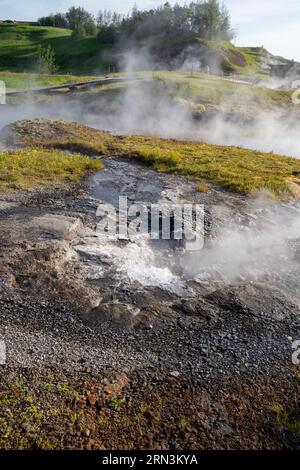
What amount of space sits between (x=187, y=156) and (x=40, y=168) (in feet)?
30.5

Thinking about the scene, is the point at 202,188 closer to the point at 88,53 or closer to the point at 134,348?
the point at 134,348

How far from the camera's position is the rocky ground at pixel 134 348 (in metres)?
6.63

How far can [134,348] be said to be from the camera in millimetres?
8352

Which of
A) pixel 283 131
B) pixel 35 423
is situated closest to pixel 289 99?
pixel 283 131

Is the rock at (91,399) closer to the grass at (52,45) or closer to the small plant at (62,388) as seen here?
the small plant at (62,388)

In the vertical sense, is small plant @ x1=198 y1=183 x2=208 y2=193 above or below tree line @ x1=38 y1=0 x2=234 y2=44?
below

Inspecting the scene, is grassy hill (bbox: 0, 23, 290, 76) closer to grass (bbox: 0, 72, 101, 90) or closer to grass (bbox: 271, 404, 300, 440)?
grass (bbox: 0, 72, 101, 90)

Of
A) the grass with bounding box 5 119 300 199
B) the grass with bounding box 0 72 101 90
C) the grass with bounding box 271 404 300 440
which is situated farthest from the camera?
the grass with bounding box 0 72 101 90

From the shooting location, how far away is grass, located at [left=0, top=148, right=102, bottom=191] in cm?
1703

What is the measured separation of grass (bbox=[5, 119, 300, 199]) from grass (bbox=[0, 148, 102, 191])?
290 cm

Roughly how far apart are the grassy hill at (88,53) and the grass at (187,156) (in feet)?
143

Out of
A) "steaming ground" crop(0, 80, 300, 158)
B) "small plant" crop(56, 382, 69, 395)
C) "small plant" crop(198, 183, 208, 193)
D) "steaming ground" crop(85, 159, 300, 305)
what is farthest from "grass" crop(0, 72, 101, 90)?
"small plant" crop(56, 382, 69, 395)

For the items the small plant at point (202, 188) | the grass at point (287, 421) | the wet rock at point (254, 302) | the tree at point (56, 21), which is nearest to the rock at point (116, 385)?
the grass at point (287, 421)

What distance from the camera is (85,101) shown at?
39.7m
